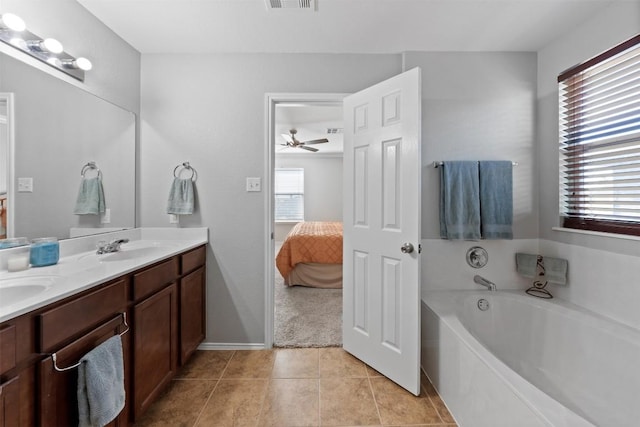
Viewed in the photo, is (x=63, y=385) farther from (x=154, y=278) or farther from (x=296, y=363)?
(x=296, y=363)

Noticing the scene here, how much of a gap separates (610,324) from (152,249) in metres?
2.93

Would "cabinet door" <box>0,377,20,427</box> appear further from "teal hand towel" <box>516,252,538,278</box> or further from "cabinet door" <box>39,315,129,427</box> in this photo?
"teal hand towel" <box>516,252,538,278</box>

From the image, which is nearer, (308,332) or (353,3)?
(353,3)

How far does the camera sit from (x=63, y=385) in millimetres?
930

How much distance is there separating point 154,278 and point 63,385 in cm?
58

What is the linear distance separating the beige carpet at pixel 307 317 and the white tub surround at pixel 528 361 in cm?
87

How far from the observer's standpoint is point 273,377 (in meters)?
1.77

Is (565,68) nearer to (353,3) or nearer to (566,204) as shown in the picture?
(566,204)

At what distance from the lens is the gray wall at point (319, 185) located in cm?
652

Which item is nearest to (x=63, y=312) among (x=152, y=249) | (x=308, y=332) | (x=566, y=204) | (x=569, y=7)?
(x=152, y=249)

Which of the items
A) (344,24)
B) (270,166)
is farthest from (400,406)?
(344,24)

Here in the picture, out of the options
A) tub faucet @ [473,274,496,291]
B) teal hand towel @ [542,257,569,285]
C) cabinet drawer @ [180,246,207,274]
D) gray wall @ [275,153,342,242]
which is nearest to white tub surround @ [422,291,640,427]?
tub faucet @ [473,274,496,291]

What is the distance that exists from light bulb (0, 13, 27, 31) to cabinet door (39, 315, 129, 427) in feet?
4.90

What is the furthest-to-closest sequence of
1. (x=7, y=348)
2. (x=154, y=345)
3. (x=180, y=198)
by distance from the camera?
(x=180, y=198) → (x=154, y=345) → (x=7, y=348)
